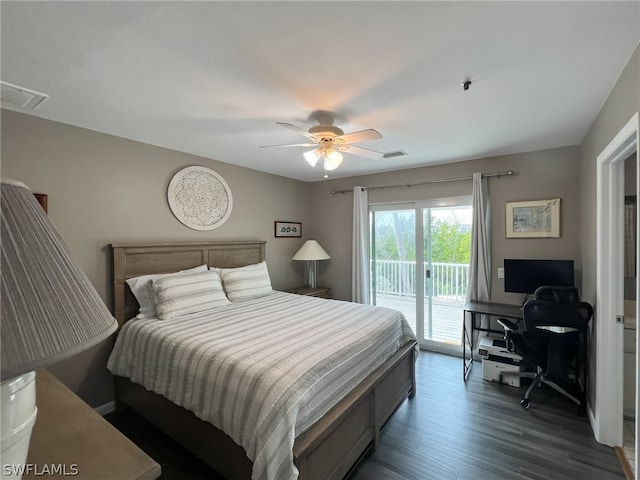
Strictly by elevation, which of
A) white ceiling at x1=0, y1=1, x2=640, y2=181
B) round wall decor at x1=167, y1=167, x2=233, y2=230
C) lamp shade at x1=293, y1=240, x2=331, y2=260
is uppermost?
white ceiling at x1=0, y1=1, x2=640, y2=181

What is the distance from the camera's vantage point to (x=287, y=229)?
462 cm

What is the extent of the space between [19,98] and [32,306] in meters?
2.35

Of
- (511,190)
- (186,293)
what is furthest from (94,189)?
(511,190)

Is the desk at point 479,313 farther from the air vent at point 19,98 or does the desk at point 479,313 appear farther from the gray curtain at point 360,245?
the air vent at point 19,98

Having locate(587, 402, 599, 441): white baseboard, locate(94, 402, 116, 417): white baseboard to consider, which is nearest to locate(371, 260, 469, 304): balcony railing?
locate(587, 402, 599, 441): white baseboard

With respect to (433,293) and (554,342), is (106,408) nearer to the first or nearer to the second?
(433,293)

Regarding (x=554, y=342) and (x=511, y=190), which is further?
(x=511, y=190)

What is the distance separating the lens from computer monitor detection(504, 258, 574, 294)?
9.43ft

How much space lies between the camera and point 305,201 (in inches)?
197

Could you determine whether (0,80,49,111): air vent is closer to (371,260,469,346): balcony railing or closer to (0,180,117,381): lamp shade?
(0,180,117,381): lamp shade

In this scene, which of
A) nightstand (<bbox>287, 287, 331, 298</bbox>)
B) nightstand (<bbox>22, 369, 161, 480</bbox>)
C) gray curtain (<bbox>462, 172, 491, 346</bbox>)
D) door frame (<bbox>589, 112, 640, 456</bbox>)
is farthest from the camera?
nightstand (<bbox>287, 287, 331, 298</bbox>)

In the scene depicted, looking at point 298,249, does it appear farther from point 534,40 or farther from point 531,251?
point 534,40

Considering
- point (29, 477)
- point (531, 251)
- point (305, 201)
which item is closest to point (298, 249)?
point (305, 201)

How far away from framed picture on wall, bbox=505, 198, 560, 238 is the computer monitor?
371mm
